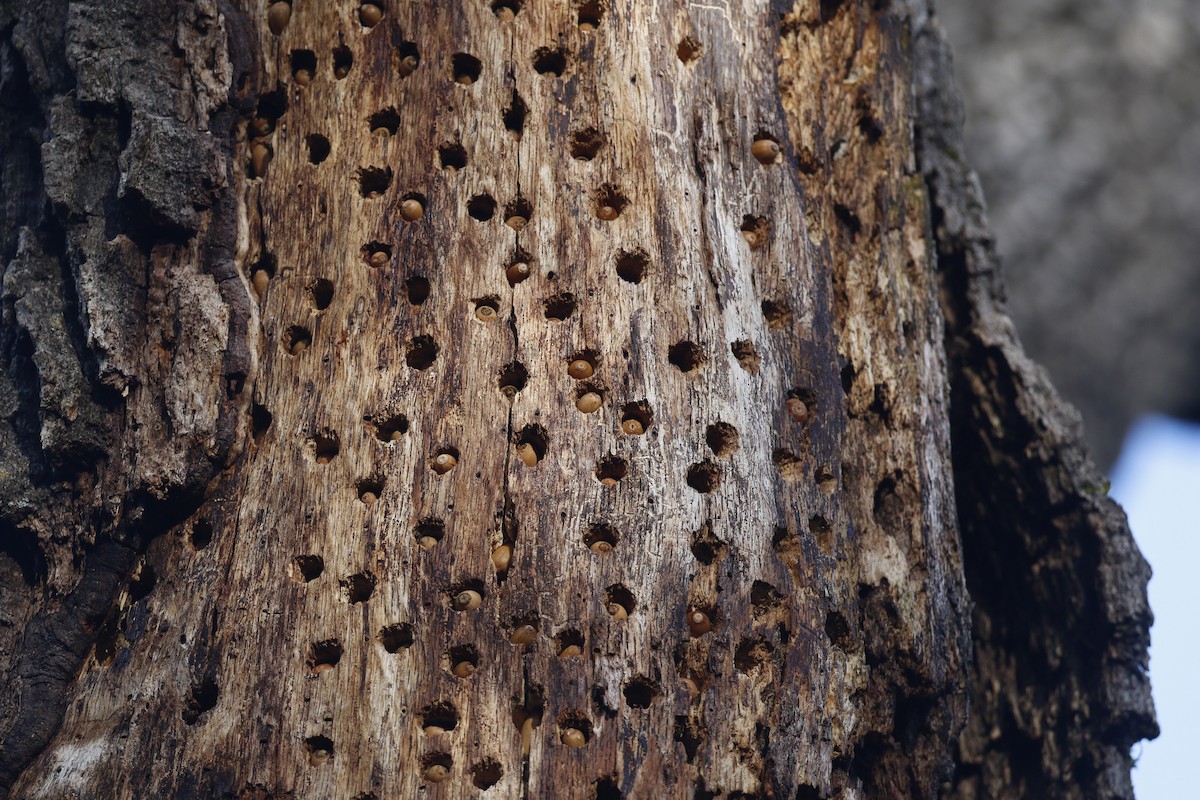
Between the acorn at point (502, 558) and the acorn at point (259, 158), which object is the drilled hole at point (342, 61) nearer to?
the acorn at point (259, 158)

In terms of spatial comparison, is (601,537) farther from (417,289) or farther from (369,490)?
(417,289)

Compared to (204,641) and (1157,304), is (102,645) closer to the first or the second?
(204,641)

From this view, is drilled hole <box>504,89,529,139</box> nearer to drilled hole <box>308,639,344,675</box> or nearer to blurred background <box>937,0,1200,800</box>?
drilled hole <box>308,639,344,675</box>

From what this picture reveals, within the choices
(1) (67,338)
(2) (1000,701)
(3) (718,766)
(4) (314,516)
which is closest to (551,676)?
(3) (718,766)

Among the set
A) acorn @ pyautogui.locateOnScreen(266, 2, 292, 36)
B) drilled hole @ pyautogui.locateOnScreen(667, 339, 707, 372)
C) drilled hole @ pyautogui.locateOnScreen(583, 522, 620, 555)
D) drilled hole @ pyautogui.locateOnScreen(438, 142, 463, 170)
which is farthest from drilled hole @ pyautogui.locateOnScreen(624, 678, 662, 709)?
acorn @ pyautogui.locateOnScreen(266, 2, 292, 36)

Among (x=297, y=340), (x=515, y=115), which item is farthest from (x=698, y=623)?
(x=515, y=115)
